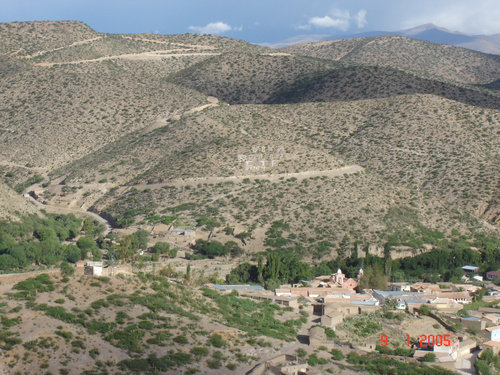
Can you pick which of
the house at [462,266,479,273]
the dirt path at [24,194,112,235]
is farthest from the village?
the dirt path at [24,194,112,235]

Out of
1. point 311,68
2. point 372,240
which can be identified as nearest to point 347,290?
point 372,240

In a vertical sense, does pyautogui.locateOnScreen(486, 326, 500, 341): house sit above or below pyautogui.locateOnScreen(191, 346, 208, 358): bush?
below

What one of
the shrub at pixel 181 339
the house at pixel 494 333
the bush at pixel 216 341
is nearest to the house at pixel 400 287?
the house at pixel 494 333

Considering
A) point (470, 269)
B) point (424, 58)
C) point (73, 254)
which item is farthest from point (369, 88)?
point (424, 58)

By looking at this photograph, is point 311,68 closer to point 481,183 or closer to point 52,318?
point 481,183

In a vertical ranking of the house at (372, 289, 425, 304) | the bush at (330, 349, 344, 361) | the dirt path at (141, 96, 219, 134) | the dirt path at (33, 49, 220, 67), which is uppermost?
the dirt path at (33, 49, 220, 67)

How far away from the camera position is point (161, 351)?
32.1 metres

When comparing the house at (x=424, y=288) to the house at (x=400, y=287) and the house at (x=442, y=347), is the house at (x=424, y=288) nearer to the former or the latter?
the house at (x=400, y=287)

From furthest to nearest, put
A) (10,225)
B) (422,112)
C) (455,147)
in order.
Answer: (422,112)
(455,147)
(10,225)

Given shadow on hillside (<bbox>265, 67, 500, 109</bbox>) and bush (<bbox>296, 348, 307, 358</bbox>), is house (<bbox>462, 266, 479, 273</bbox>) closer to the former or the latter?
bush (<bbox>296, 348, 307, 358</bbox>)

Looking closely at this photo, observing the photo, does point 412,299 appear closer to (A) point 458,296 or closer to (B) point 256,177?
(A) point 458,296

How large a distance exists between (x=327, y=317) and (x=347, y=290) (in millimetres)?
7777

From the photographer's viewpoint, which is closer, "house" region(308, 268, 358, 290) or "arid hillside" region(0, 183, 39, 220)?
"house" region(308, 268, 358, 290)

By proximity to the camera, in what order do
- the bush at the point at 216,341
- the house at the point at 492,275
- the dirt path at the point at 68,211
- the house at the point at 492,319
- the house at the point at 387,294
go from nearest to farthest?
the bush at the point at 216,341 → the house at the point at 492,319 → the house at the point at 387,294 → the house at the point at 492,275 → the dirt path at the point at 68,211
